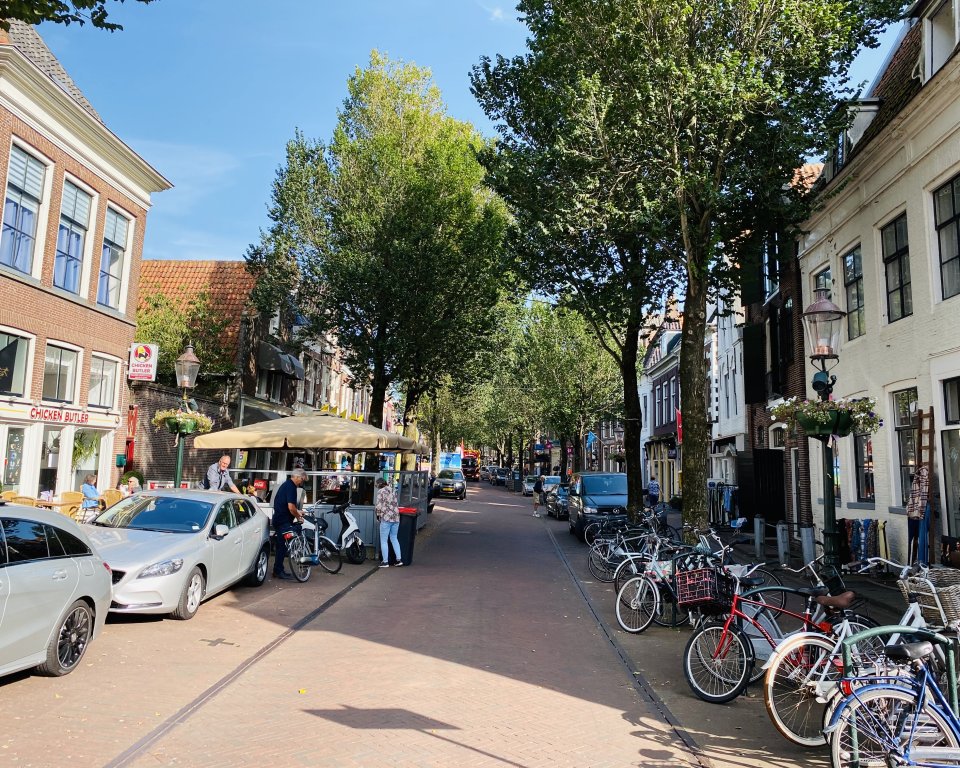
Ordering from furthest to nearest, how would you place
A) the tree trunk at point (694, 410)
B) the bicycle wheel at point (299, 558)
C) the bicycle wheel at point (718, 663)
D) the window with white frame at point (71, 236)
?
the window with white frame at point (71, 236), the tree trunk at point (694, 410), the bicycle wheel at point (299, 558), the bicycle wheel at point (718, 663)

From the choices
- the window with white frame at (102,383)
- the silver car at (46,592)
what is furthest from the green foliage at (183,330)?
the silver car at (46,592)

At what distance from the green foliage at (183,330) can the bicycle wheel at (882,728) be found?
23.8 m

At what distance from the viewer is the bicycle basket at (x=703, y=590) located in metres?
7.16

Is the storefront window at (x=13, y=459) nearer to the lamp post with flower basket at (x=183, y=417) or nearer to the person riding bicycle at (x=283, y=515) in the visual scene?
the lamp post with flower basket at (x=183, y=417)

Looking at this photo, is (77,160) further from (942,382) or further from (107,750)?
(942,382)

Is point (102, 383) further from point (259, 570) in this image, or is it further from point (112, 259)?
A: point (259, 570)

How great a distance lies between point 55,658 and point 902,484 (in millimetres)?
13619

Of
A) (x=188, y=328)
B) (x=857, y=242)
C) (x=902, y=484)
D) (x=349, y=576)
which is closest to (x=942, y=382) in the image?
(x=902, y=484)

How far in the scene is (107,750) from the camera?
15.6ft

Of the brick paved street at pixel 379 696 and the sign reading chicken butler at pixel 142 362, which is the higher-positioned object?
the sign reading chicken butler at pixel 142 362

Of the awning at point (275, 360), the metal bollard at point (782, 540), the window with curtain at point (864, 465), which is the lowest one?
the metal bollard at point (782, 540)

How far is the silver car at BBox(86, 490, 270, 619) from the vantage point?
27.2 ft

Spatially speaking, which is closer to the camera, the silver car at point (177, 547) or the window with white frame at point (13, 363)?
the silver car at point (177, 547)

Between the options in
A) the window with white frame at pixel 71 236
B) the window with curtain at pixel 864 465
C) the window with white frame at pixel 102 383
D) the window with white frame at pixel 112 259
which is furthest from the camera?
the window with white frame at pixel 112 259
